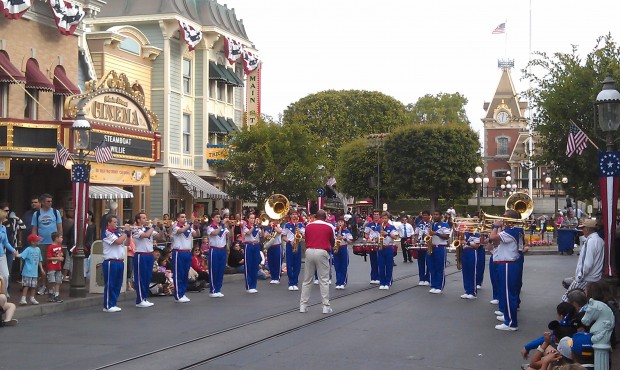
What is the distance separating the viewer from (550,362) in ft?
27.9

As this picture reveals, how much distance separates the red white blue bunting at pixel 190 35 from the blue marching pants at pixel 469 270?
71.0 ft

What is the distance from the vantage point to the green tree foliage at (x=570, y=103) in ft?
59.8

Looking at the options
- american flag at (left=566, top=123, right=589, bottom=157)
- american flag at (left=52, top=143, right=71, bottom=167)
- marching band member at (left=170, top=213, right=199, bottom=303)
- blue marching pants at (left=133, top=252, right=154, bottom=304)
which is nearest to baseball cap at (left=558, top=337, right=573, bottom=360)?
american flag at (left=566, top=123, right=589, bottom=157)

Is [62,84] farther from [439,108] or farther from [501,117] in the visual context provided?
[501,117]

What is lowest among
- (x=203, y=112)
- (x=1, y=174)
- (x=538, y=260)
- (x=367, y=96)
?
(x=538, y=260)

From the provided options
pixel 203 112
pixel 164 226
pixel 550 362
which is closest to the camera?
pixel 550 362

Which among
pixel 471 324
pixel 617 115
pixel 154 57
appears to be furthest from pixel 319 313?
pixel 154 57

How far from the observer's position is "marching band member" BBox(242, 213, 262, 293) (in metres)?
19.0

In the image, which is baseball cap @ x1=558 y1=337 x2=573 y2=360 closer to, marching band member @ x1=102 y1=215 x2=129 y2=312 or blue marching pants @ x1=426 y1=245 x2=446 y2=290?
marching band member @ x1=102 y1=215 x2=129 y2=312

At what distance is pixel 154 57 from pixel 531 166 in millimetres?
19246

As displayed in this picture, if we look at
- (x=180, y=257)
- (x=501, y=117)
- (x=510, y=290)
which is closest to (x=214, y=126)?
(x=180, y=257)

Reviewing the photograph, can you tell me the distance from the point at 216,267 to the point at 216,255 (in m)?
0.26

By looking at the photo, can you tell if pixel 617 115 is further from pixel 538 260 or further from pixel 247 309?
pixel 538 260

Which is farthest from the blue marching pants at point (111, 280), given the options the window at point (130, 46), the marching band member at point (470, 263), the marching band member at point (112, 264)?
the window at point (130, 46)
